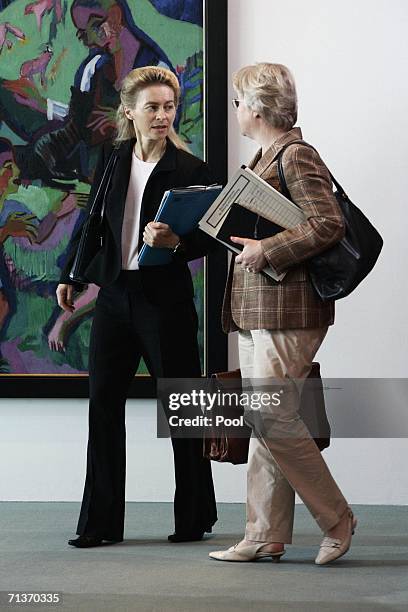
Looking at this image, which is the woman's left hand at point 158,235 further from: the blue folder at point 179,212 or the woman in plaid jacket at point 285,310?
the woman in plaid jacket at point 285,310

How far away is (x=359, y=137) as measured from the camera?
15.4 feet

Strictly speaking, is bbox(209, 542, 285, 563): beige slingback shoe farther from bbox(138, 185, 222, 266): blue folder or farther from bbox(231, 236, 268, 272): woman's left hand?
bbox(138, 185, 222, 266): blue folder

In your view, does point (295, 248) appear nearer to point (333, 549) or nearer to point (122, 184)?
point (122, 184)

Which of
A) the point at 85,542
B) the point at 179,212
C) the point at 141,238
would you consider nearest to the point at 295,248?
the point at 179,212

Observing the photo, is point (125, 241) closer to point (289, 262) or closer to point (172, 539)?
point (289, 262)

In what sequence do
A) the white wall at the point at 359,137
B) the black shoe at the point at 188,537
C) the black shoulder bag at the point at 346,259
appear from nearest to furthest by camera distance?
the black shoulder bag at the point at 346,259
the black shoe at the point at 188,537
the white wall at the point at 359,137

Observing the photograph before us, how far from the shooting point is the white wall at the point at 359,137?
4.66 m

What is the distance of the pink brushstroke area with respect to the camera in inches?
188

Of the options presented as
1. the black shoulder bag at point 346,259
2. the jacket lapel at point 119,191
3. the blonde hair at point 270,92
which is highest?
the blonde hair at point 270,92

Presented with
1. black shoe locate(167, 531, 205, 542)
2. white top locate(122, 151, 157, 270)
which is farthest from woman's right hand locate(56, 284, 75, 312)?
black shoe locate(167, 531, 205, 542)

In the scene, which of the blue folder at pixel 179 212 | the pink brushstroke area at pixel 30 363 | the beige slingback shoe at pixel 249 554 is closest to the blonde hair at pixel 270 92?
the blue folder at pixel 179 212

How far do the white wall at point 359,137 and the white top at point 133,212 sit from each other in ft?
3.01

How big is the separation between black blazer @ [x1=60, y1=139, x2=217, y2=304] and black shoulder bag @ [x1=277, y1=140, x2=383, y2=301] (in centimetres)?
54

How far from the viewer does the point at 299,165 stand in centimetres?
338
